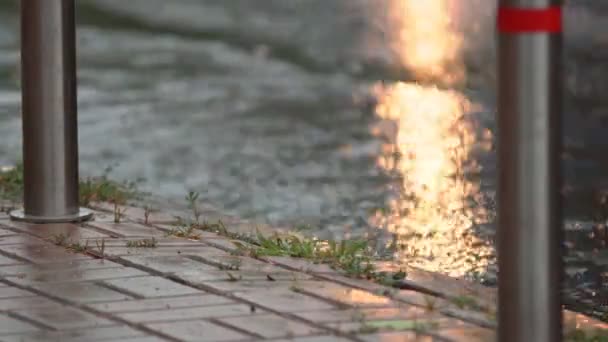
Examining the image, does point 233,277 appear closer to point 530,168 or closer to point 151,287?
point 151,287

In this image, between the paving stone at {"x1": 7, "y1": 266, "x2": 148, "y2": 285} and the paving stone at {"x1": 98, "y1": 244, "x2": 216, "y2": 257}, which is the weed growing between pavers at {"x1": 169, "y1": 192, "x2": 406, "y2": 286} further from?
the paving stone at {"x1": 7, "y1": 266, "x2": 148, "y2": 285}

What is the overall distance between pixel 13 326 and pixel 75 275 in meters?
0.74

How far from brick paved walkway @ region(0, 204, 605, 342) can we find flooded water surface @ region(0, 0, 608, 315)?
2.97ft

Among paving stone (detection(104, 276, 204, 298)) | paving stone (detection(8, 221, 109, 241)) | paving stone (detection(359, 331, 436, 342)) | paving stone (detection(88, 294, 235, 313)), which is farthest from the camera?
paving stone (detection(8, 221, 109, 241))

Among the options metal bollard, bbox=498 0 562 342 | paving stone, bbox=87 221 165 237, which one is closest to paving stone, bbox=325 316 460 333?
metal bollard, bbox=498 0 562 342

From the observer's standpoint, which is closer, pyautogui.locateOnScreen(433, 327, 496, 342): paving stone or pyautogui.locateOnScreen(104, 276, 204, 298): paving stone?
pyautogui.locateOnScreen(433, 327, 496, 342): paving stone

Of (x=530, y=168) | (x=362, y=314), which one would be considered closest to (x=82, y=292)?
(x=362, y=314)

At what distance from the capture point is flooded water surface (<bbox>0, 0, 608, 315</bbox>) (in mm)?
7008

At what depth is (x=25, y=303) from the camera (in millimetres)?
4707

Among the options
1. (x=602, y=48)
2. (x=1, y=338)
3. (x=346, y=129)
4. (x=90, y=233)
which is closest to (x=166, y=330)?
(x=1, y=338)

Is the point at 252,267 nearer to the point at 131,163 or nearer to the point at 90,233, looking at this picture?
the point at 90,233

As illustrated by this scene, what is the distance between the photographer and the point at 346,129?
30.2 feet

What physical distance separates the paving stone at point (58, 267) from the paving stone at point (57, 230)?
0.42 m

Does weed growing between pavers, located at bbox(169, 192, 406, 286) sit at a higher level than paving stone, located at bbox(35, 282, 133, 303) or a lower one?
higher
